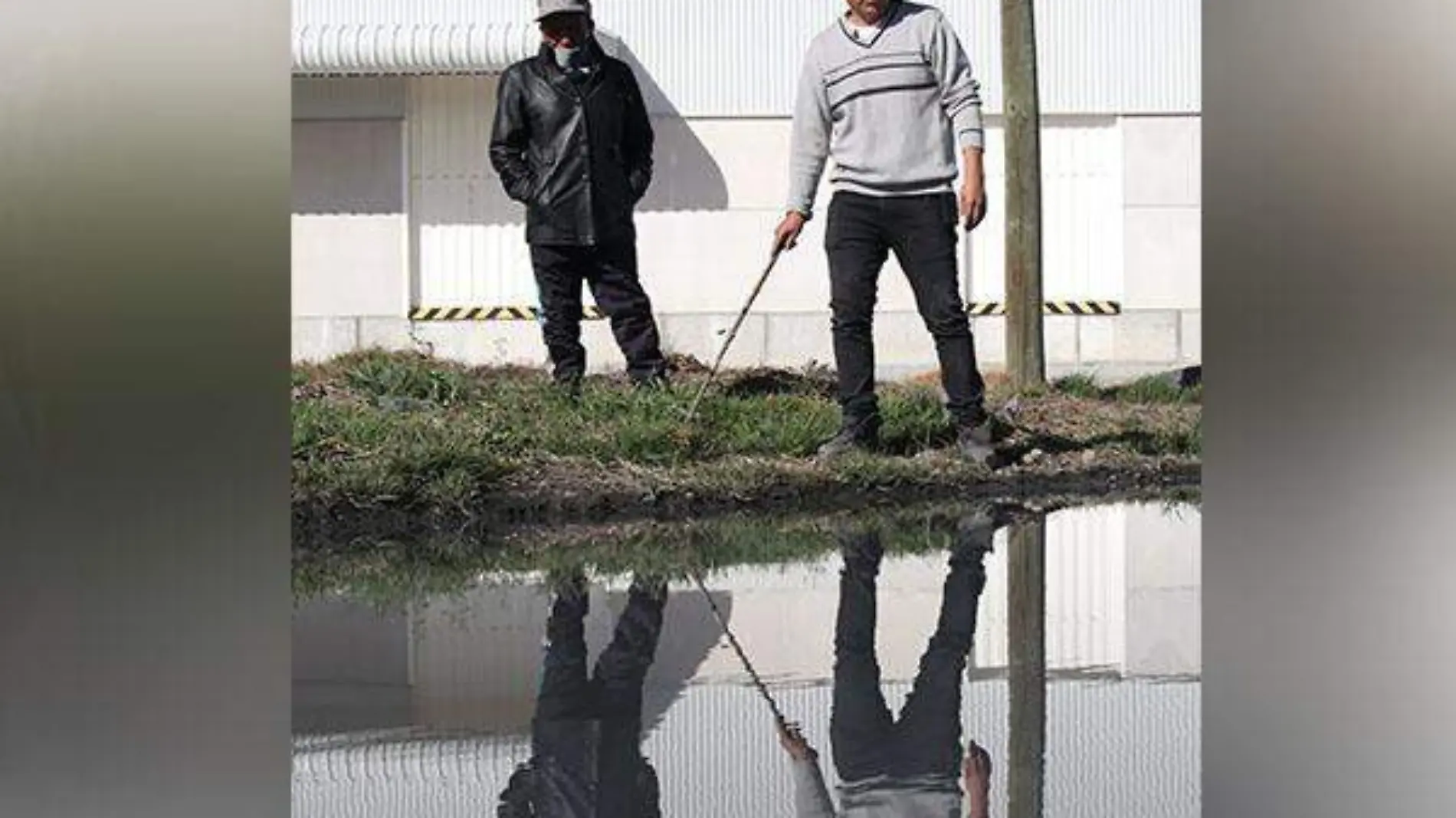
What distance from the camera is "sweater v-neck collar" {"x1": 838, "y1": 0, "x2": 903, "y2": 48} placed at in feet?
32.2

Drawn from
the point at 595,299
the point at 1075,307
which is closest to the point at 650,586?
the point at 595,299

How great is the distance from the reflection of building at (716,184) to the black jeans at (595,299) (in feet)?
29.9

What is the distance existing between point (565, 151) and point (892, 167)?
2497 millimetres

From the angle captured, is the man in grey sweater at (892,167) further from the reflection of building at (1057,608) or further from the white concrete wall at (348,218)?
the white concrete wall at (348,218)

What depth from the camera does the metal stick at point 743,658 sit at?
5.23 metres

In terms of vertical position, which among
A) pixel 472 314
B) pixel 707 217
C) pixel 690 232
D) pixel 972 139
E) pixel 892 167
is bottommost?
pixel 472 314

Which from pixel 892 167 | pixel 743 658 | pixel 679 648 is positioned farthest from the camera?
pixel 892 167

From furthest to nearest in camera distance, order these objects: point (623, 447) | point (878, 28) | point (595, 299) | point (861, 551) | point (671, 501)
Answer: point (595, 299) → point (878, 28) → point (623, 447) → point (671, 501) → point (861, 551)

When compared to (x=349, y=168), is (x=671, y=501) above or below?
below

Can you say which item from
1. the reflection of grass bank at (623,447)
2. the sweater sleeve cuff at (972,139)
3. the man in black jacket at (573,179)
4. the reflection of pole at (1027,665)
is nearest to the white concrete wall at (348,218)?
the reflection of grass bank at (623,447)

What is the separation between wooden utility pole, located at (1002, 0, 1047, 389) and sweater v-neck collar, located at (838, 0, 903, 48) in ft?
11.7
